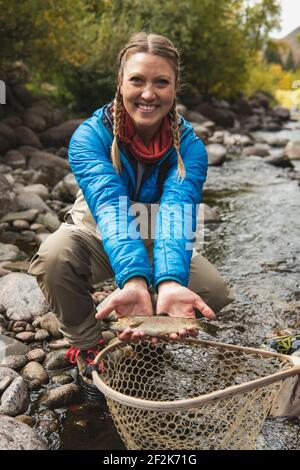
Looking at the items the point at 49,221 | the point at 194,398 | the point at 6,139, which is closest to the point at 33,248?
the point at 49,221

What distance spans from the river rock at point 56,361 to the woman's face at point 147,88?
1.47 metres

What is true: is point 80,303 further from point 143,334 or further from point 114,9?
point 114,9

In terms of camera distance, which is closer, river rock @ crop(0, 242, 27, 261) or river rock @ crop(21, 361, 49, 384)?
river rock @ crop(21, 361, 49, 384)

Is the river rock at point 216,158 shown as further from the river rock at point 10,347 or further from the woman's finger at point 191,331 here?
the woman's finger at point 191,331

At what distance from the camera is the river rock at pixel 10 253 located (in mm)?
4716

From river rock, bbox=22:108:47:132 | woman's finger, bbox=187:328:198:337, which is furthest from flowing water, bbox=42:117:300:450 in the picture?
river rock, bbox=22:108:47:132

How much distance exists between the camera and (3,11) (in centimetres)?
949

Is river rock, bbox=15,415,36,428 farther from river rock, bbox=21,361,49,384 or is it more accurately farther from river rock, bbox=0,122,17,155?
river rock, bbox=0,122,17,155

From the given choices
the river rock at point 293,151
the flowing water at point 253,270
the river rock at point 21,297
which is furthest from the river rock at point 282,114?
the river rock at point 21,297

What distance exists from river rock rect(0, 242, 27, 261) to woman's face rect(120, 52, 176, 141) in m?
2.41

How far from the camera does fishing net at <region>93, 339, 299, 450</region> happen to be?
182 cm

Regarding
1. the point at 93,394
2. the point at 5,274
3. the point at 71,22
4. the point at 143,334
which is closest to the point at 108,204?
the point at 143,334

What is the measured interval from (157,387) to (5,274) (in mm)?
2091

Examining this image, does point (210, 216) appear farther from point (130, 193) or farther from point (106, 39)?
point (106, 39)
